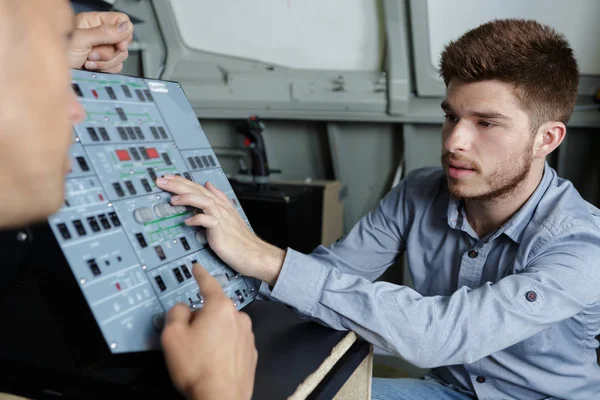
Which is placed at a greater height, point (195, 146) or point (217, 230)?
point (195, 146)

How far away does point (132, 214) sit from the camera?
79cm

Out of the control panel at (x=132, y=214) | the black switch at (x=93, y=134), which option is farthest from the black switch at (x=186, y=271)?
the black switch at (x=93, y=134)

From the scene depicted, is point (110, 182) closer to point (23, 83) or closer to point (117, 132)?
point (117, 132)

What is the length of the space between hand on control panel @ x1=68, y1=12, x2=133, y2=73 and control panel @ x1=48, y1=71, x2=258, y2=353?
15 centimetres

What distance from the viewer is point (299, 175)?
9.93 ft

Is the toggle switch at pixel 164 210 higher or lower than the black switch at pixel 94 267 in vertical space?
higher

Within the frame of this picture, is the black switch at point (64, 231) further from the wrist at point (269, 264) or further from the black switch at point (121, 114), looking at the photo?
the wrist at point (269, 264)

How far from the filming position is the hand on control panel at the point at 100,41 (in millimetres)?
1019

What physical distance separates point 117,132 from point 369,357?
60 cm

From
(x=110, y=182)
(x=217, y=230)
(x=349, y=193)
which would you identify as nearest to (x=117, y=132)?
(x=110, y=182)

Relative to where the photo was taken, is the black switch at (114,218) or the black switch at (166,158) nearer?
the black switch at (114,218)

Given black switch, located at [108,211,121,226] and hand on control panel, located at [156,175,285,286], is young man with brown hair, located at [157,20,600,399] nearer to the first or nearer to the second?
hand on control panel, located at [156,175,285,286]

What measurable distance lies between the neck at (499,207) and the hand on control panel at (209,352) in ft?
2.81

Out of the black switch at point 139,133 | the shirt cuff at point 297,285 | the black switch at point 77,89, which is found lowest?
the shirt cuff at point 297,285
